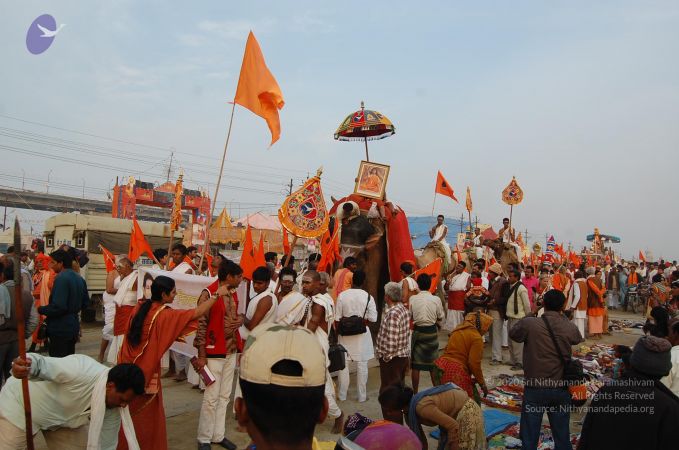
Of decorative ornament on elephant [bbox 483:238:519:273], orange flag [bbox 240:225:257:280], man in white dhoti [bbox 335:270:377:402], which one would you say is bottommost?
man in white dhoti [bbox 335:270:377:402]

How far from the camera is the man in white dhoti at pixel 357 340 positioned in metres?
6.50

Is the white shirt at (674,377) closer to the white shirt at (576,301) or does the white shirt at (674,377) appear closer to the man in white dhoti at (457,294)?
the man in white dhoti at (457,294)

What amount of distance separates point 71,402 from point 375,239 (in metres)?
6.67

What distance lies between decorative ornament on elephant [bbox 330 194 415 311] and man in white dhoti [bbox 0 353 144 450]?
20.3ft

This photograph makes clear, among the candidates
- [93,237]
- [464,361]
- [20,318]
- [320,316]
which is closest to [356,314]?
[320,316]

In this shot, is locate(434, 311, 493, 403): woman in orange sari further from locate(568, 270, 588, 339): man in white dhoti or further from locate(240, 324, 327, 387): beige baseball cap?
locate(568, 270, 588, 339): man in white dhoti

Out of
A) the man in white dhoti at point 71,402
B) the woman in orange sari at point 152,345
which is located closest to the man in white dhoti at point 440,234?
the woman in orange sari at point 152,345

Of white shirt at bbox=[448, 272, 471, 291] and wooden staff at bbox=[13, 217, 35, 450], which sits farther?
white shirt at bbox=[448, 272, 471, 291]

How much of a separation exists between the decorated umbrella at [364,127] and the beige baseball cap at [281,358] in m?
8.63

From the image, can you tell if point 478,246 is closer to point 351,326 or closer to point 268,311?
point 351,326

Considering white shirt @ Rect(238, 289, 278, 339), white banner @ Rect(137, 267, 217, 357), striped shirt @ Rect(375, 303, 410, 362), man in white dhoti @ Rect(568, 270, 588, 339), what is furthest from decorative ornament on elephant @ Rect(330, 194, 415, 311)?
man in white dhoti @ Rect(568, 270, 588, 339)

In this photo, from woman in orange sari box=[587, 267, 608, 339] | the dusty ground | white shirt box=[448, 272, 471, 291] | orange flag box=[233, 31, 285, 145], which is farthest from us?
woman in orange sari box=[587, 267, 608, 339]

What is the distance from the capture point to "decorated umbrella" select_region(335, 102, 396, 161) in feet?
33.1

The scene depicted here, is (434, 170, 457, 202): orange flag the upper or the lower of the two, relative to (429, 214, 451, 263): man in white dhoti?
upper
